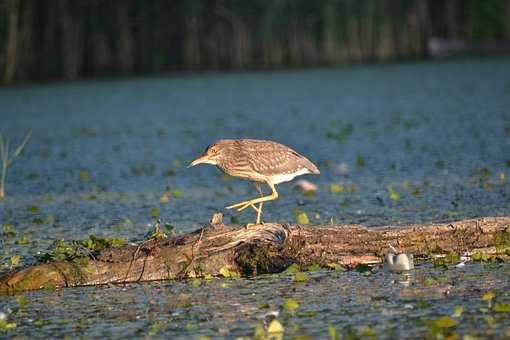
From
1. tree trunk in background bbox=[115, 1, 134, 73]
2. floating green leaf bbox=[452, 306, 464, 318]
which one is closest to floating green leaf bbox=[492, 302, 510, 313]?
floating green leaf bbox=[452, 306, 464, 318]

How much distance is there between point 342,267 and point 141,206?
469cm

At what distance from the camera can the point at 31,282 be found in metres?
8.08

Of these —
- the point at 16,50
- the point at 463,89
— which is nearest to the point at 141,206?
the point at 463,89

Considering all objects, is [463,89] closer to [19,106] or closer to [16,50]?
[19,106]

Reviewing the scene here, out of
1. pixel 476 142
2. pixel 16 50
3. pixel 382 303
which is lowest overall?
pixel 382 303

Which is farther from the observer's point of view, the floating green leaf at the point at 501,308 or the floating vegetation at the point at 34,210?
the floating vegetation at the point at 34,210

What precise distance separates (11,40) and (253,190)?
2925cm

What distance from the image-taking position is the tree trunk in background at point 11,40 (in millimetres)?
41250

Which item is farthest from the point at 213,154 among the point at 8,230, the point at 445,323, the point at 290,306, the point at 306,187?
the point at 306,187

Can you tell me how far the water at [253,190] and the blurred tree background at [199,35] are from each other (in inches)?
308

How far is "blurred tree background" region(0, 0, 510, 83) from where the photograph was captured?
144 feet

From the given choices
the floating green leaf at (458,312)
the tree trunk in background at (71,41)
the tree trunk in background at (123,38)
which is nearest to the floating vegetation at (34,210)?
the floating green leaf at (458,312)

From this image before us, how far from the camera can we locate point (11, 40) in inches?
1620

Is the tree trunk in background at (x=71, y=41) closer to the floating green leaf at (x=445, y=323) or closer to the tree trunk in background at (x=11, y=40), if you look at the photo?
the tree trunk in background at (x=11, y=40)
